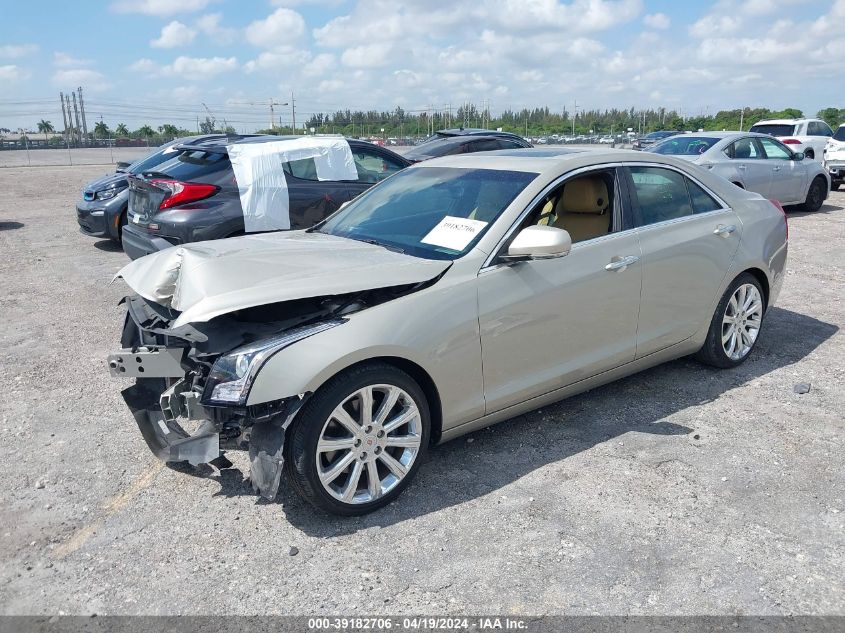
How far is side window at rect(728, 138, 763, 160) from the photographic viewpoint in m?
12.5

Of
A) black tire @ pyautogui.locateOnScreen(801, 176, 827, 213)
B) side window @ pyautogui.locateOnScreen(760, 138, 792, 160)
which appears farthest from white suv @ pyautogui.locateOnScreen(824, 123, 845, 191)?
side window @ pyautogui.locateOnScreen(760, 138, 792, 160)

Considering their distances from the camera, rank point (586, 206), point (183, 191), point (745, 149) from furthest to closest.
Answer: point (745, 149), point (183, 191), point (586, 206)

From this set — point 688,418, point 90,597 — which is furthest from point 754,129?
point 90,597

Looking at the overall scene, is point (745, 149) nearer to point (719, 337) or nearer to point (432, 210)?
point (719, 337)

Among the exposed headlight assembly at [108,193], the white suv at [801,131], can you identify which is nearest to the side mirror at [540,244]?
the exposed headlight assembly at [108,193]

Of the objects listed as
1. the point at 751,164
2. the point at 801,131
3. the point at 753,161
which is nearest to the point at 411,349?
the point at 751,164

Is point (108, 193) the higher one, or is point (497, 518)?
point (108, 193)

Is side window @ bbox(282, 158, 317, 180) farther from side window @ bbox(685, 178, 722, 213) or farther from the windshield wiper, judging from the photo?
side window @ bbox(685, 178, 722, 213)

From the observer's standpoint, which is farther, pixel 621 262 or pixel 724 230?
pixel 724 230

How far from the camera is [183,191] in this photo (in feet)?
25.2

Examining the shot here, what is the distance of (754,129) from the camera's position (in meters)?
20.9

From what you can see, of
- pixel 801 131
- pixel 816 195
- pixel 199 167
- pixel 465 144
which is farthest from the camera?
pixel 801 131

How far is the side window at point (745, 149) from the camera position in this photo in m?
12.5

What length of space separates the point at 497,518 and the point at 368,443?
2.44 feet
